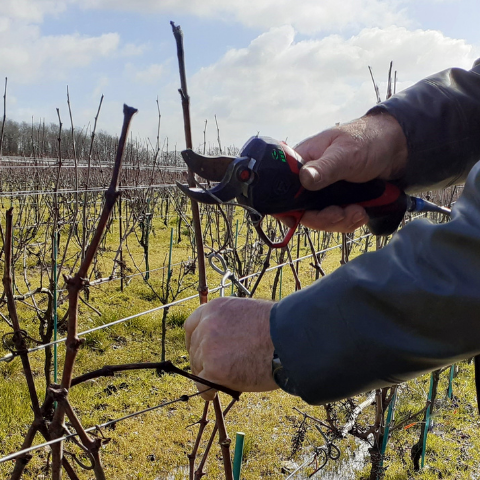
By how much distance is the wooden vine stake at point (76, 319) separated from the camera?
822 mm

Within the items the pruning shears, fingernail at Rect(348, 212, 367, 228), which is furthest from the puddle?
→ the pruning shears

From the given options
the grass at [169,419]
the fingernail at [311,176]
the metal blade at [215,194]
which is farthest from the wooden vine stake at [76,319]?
the grass at [169,419]

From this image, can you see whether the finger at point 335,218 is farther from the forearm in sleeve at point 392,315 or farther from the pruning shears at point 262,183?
the forearm in sleeve at point 392,315

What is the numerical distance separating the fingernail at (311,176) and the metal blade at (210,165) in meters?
0.20

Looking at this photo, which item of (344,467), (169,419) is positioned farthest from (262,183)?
(169,419)

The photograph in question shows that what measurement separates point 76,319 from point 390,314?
59cm

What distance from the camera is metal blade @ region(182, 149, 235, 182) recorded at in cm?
125

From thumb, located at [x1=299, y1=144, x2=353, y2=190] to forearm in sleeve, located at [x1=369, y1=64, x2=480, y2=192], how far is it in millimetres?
226

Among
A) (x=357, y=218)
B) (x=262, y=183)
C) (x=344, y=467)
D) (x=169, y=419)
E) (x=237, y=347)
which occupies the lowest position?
(x=344, y=467)

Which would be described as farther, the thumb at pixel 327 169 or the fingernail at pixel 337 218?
the fingernail at pixel 337 218

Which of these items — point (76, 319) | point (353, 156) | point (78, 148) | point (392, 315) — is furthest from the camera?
point (78, 148)

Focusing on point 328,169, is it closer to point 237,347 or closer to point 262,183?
point 262,183

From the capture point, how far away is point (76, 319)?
90cm

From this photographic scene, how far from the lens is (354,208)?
1452 millimetres
